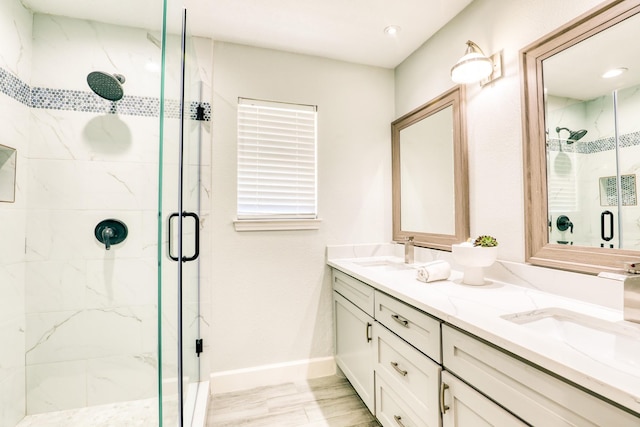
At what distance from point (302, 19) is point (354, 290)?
171 cm

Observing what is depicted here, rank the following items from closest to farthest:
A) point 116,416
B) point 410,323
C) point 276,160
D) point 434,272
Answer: point 410,323 → point 434,272 → point 116,416 → point 276,160

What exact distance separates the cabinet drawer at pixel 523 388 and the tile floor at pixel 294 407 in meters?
1.01

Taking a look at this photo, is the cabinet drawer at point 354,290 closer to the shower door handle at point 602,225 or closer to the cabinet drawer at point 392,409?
the cabinet drawer at point 392,409

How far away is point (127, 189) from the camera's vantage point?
1.70 meters

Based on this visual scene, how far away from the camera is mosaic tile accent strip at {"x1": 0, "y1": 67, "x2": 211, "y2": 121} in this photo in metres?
1.38

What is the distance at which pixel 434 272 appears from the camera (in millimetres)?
1507

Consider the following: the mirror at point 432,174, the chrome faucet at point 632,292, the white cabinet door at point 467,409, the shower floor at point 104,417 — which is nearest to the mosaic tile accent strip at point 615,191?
the chrome faucet at point 632,292

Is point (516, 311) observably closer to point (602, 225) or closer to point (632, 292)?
point (632, 292)

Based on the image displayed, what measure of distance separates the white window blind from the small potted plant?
109 centimetres

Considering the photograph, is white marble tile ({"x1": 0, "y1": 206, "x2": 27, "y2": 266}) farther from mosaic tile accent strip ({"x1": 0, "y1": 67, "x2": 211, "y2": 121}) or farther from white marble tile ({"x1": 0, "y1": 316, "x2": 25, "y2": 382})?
mosaic tile accent strip ({"x1": 0, "y1": 67, "x2": 211, "y2": 121})

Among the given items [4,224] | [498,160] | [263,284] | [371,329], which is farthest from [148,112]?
[498,160]

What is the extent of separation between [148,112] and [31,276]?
3.50 ft

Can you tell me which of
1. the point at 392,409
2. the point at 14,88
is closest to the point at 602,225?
the point at 392,409

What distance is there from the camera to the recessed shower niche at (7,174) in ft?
4.53
